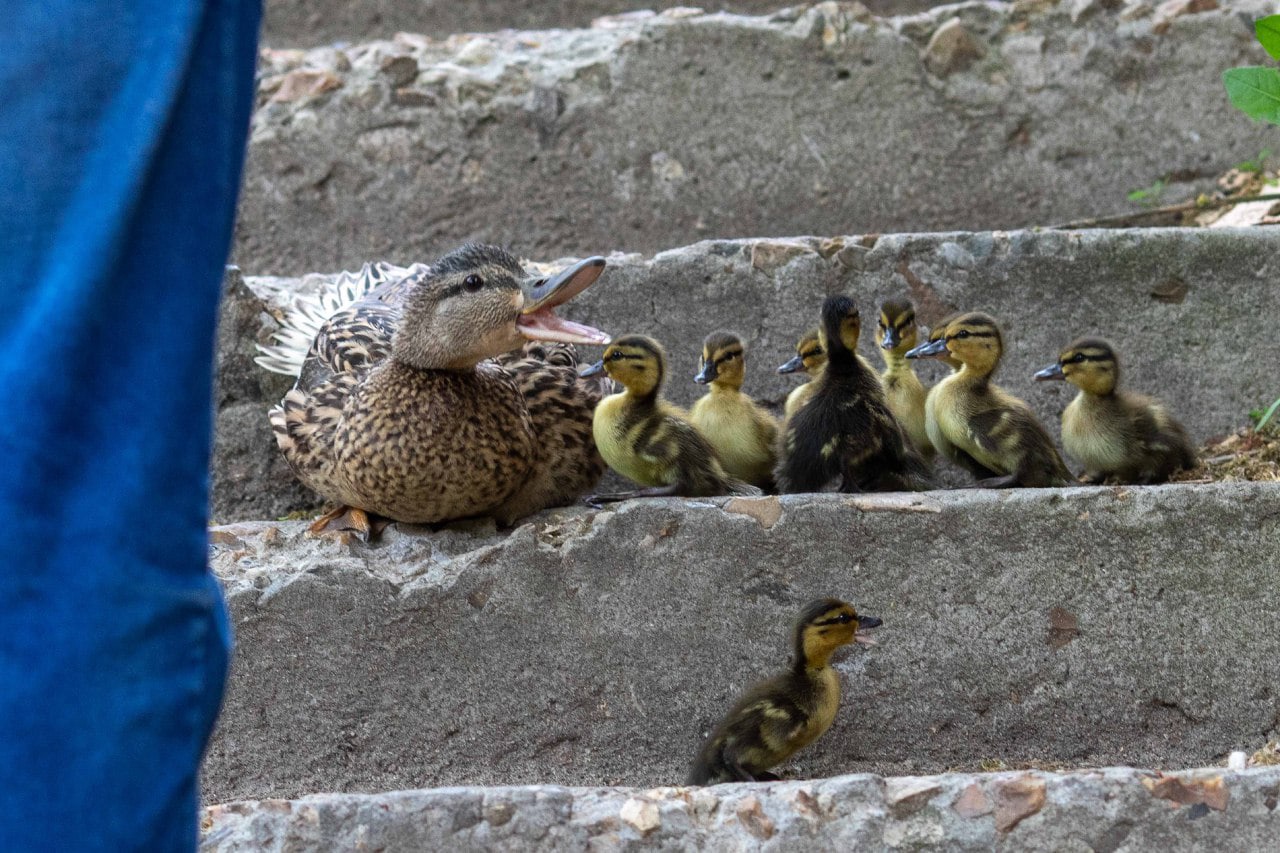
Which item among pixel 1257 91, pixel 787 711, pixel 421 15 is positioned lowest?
pixel 787 711

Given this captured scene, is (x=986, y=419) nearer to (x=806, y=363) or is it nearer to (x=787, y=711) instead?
(x=806, y=363)

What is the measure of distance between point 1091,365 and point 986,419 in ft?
0.83

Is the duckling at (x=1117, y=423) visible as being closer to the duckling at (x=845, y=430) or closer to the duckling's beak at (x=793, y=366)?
the duckling at (x=845, y=430)

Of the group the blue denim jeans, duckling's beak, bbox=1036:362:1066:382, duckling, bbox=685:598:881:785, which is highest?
the blue denim jeans

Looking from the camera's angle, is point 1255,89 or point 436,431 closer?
point 436,431

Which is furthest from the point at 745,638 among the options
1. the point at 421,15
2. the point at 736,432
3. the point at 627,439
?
the point at 421,15

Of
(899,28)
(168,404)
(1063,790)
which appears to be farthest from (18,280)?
(899,28)

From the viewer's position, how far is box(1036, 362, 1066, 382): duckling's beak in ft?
11.0

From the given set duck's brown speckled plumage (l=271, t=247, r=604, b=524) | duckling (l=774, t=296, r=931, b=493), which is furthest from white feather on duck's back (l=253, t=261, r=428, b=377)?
duckling (l=774, t=296, r=931, b=493)

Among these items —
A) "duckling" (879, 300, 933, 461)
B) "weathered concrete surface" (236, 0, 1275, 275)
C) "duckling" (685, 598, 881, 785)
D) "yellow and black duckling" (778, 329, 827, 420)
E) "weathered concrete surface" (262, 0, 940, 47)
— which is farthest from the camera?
"weathered concrete surface" (262, 0, 940, 47)

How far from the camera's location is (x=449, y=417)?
118 inches

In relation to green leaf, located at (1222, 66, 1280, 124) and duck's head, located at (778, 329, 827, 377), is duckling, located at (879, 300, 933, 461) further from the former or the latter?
green leaf, located at (1222, 66, 1280, 124)

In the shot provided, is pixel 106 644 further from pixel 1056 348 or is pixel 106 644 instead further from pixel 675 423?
pixel 1056 348

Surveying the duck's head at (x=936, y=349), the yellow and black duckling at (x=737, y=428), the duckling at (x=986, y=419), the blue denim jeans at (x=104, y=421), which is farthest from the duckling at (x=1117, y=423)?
the blue denim jeans at (x=104, y=421)
